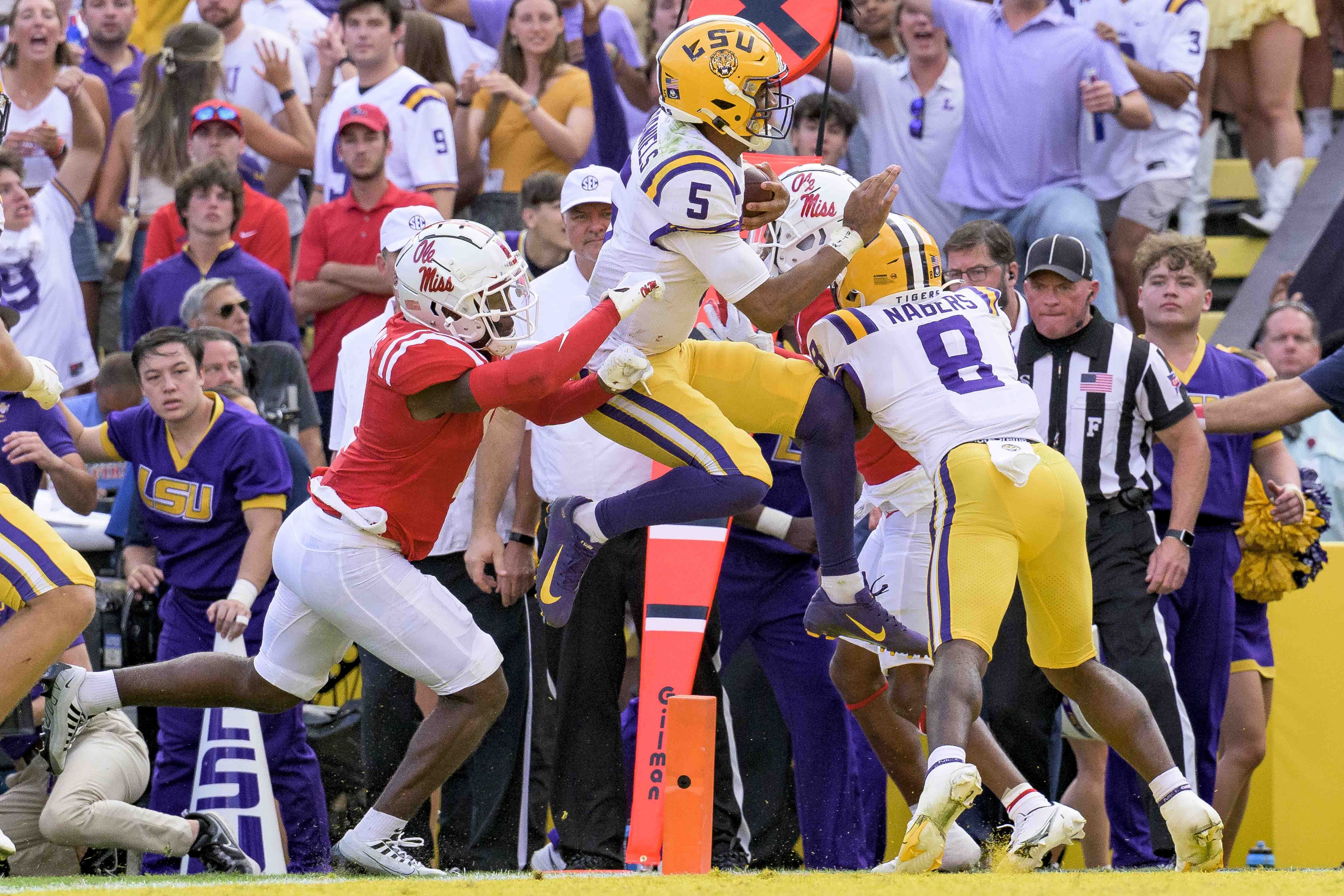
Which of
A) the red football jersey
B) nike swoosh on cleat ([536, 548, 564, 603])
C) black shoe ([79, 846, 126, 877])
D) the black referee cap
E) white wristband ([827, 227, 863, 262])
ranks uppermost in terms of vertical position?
the black referee cap

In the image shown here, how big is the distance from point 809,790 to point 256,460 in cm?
244

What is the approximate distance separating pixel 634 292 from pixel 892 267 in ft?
2.90

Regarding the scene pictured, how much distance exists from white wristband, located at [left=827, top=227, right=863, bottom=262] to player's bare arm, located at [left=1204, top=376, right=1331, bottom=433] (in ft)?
5.85

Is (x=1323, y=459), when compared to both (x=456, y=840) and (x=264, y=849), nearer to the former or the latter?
(x=456, y=840)

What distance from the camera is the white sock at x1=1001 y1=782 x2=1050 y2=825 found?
16.6ft

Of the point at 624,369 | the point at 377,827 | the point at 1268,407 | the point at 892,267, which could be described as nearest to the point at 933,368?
the point at 892,267

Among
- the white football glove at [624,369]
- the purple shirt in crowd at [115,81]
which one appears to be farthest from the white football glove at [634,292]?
the purple shirt in crowd at [115,81]

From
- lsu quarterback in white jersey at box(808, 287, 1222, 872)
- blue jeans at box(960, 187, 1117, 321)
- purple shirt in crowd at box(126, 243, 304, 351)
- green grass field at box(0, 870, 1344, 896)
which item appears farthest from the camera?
blue jeans at box(960, 187, 1117, 321)

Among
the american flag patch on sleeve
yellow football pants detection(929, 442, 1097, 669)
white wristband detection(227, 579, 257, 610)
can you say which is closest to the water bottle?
the american flag patch on sleeve

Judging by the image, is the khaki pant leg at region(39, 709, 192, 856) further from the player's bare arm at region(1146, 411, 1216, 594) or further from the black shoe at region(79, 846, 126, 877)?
the player's bare arm at region(1146, 411, 1216, 594)

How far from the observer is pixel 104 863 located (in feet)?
19.8

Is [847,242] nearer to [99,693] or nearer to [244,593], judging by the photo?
[244,593]

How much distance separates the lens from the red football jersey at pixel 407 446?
4844 millimetres

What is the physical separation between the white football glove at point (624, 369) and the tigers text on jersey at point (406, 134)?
3544 millimetres
